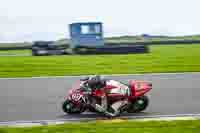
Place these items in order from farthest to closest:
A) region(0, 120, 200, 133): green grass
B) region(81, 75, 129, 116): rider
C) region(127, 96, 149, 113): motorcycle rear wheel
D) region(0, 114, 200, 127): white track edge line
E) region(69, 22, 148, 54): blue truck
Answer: region(69, 22, 148, 54): blue truck → region(127, 96, 149, 113): motorcycle rear wheel → region(81, 75, 129, 116): rider → region(0, 114, 200, 127): white track edge line → region(0, 120, 200, 133): green grass

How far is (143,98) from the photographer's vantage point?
1134cm

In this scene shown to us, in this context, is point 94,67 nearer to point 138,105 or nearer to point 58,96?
point 58,96

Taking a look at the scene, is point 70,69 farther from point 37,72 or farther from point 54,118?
point 54,118

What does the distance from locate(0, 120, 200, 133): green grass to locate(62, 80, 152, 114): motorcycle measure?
1416 mm

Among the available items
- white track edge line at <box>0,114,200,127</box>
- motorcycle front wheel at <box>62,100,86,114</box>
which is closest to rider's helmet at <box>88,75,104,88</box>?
motorcycle front wheel at <box>62,100,86,114</box>

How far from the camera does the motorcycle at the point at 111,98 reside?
1099 cm

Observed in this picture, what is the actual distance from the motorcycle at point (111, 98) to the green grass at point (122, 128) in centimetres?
142

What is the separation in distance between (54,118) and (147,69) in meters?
12.4

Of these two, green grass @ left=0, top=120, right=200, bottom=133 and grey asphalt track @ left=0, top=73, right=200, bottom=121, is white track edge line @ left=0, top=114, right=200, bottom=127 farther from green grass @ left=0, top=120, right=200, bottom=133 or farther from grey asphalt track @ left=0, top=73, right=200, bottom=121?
green grass @ left=0, top=120, right=200, bottom=133

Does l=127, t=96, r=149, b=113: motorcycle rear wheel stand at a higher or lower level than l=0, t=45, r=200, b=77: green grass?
higher

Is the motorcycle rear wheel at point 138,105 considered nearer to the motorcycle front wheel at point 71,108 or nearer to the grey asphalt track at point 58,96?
the grey asphalt track at point 58,96

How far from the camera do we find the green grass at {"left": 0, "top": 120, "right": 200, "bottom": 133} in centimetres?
880

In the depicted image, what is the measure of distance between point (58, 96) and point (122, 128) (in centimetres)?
536

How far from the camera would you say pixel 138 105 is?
1127 cm
